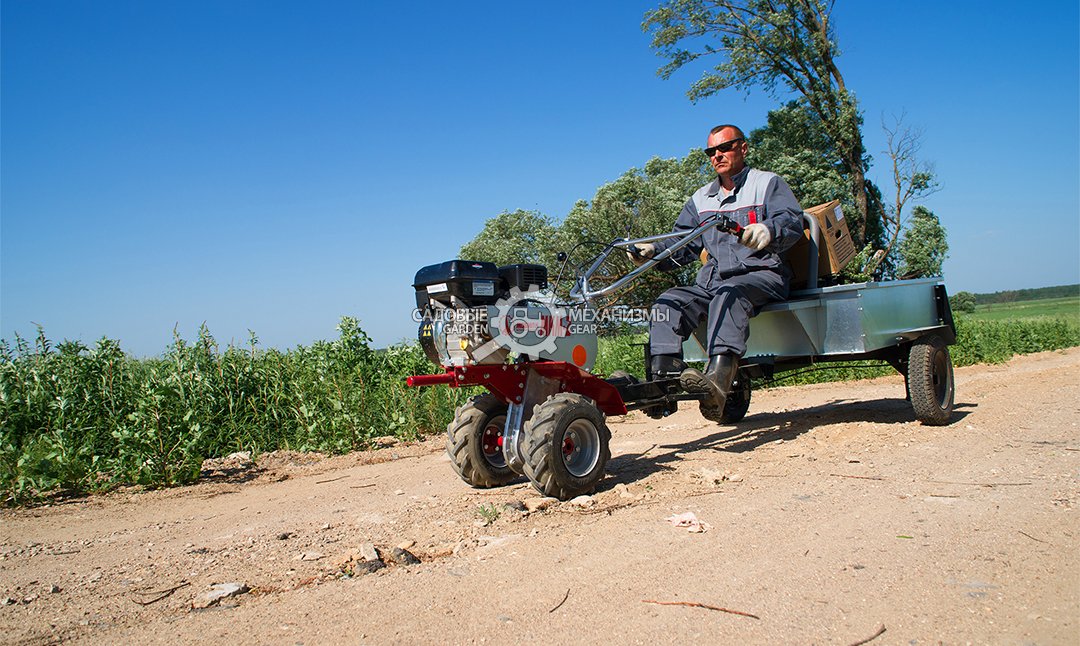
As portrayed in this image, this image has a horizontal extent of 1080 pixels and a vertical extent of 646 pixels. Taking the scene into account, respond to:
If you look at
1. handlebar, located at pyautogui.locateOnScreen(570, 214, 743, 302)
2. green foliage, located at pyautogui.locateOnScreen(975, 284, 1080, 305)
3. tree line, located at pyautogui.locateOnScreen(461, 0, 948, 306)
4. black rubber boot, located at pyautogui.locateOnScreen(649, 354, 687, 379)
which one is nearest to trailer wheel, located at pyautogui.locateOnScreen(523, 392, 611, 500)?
handlebar, located at pyautogui.locateOnScreen(570, 214, 743, 302)

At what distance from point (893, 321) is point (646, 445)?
104 inches

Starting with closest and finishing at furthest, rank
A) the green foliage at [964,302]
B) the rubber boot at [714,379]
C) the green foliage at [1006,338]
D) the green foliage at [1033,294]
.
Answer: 1. the rubber boot at [714,379]
2. the green foliage at [1006,338]
3. the green foliage at [964,302]
4. the green foliage at [1033,294]

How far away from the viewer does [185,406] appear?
8.04 m

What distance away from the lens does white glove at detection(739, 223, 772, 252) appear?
5797 mm

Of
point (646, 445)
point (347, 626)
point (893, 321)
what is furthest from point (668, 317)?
point (347, 626)

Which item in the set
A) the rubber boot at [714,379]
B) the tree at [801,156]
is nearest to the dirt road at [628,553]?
the rubber boot at [714,379]

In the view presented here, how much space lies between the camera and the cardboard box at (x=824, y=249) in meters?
6.87

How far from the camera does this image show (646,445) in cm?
741

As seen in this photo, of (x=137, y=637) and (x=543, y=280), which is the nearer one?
(x=137, y=637)

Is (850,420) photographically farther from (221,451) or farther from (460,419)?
(221,451)

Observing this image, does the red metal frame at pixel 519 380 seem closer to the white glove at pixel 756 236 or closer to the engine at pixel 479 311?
the engine at pixel 479 311

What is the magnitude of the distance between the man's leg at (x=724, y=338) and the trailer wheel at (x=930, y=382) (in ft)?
6.54

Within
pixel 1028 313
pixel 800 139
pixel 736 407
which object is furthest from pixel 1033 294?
pixel 736 407

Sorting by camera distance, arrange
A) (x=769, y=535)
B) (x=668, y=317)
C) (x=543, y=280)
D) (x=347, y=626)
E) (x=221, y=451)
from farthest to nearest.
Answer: (x=221, y=451) < (x=668, y=317) < (x=543, y=280) < (x=769, y=535) < (x=347, y=626)
